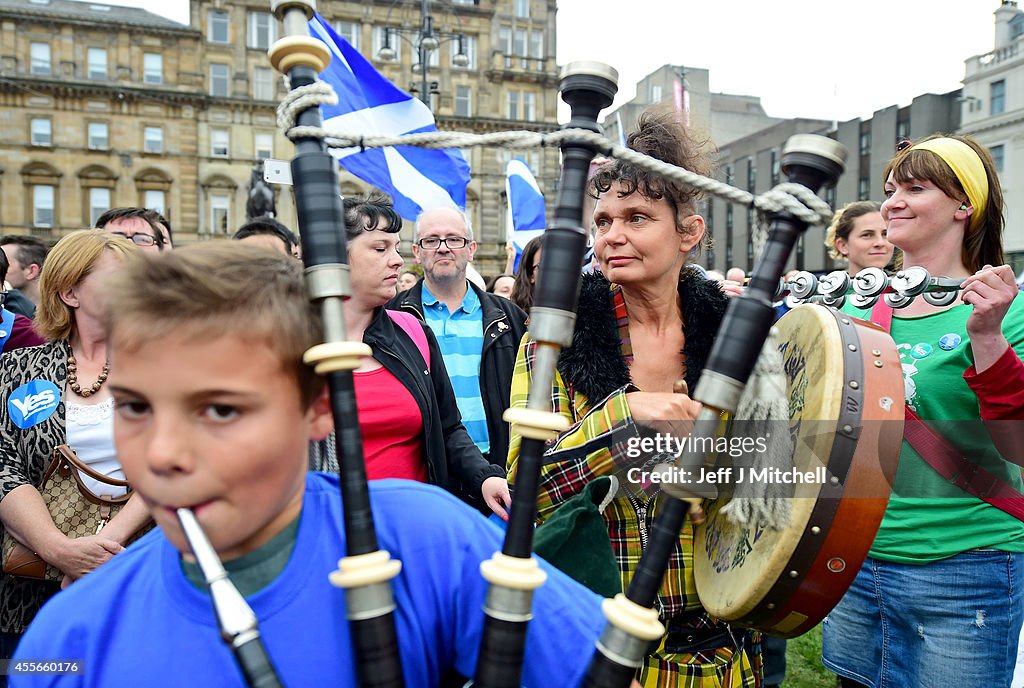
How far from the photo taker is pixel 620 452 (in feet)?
5.57

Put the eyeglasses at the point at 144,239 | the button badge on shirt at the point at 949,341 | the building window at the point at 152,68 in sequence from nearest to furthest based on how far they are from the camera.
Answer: the button badge on shirt at the point at 949,341 → the eyeglasses at the point at 144,239 → the building window at the point at 152,68

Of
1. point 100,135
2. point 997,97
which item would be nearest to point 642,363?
point 997,97

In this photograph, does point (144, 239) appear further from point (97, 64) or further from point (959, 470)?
point (97, 64)

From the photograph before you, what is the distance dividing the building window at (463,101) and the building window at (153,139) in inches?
656

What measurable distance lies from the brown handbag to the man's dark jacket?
189 centimetres

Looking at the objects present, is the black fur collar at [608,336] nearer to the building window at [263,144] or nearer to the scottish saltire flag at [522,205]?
the scottish saltire flag at [522,205]

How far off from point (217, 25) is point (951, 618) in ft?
156

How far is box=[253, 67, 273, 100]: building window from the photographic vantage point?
1656 inches

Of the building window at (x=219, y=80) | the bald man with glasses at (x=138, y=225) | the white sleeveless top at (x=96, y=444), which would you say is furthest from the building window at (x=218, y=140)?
the white sleeveless top at (x=96, y=444)

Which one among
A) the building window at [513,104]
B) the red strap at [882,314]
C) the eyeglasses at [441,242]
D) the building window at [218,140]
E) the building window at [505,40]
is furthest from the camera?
the building window at [505,40]

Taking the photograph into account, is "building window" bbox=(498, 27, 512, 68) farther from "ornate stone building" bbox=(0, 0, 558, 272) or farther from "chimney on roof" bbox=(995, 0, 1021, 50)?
"chimney on roof" bbox=(995, 0, 1021, 50)

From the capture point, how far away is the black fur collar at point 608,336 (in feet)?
6.32

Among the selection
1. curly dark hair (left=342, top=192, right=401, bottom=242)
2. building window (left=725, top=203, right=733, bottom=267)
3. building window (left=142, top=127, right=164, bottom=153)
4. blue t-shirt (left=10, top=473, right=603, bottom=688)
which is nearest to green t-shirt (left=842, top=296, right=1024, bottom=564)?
blue t-shirt (left=10, top=473, right=603, bottom=688)

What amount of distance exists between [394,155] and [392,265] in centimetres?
256
